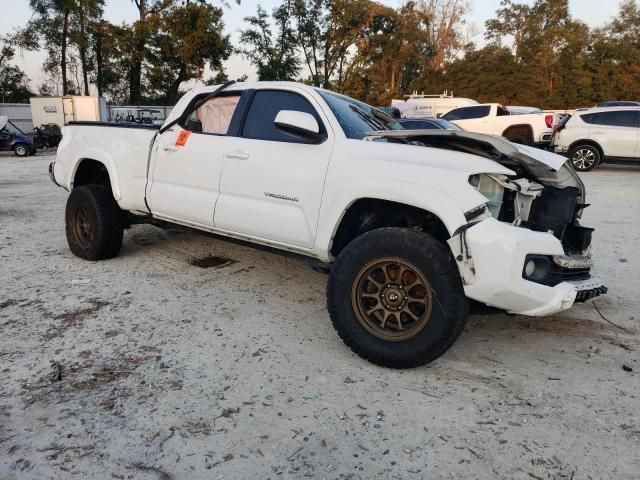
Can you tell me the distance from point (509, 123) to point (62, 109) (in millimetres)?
21730

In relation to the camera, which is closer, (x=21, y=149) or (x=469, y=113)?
(x=469, y=113)

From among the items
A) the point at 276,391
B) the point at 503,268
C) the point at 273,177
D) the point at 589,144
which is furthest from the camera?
the point at 589,144

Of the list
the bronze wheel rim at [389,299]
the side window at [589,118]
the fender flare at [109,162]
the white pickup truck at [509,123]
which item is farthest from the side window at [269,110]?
the white pickup truck at [509,123]

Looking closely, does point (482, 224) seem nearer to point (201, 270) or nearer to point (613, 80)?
point (201, 270)

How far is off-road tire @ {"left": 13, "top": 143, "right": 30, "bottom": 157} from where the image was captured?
19.2m

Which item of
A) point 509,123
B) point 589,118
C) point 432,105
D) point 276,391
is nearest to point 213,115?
point 276,391

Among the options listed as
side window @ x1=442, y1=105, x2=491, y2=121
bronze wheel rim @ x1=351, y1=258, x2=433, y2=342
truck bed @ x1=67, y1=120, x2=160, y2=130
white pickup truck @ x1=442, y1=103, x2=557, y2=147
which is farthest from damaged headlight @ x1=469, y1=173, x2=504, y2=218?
side window @ x1=442, y1=105, x2=491, y2=121

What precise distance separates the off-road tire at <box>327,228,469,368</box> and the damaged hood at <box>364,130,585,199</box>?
0.69 metres

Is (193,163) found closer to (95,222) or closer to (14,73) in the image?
(95,222)

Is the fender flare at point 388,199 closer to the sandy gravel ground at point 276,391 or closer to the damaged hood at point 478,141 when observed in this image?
the damaged hood at point 478,141

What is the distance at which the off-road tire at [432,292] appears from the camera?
9.29ft

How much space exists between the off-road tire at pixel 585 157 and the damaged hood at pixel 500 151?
11276 millimetres

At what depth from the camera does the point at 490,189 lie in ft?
9.83

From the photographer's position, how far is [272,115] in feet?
13.0
